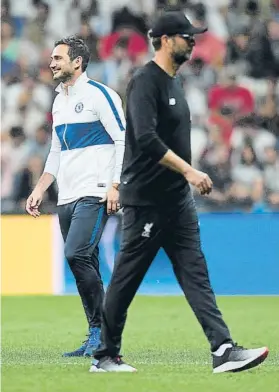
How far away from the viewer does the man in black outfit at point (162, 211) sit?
6.87m

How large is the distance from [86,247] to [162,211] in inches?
53.9

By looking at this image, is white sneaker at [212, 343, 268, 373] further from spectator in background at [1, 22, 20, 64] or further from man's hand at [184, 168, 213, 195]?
spectator in background at [1, 22, 20, 64]

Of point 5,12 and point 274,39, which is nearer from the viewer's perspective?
point 274,39

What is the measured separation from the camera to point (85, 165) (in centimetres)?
849

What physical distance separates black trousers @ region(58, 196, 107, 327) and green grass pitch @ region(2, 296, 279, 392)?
450 millimetres

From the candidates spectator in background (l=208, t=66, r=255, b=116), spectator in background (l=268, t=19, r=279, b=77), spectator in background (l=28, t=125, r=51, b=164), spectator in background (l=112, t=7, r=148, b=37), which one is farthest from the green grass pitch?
spectator in background (l=112, t=7, r=148, b=37)

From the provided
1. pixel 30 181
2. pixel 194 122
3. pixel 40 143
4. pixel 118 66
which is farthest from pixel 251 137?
pixel 30 181

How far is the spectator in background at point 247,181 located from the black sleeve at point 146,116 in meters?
7.89

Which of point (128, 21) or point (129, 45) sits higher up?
point (128, 21)

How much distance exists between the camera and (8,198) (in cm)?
1538

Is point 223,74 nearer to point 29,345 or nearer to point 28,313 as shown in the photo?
point 28,313

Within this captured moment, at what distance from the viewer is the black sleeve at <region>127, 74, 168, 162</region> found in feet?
22.1

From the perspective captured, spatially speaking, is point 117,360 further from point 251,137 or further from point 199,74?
point 199,74

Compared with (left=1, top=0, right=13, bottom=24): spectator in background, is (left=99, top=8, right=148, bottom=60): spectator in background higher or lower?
lower
